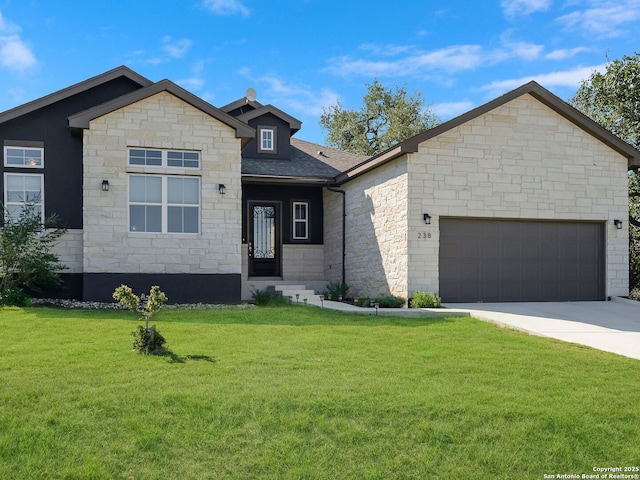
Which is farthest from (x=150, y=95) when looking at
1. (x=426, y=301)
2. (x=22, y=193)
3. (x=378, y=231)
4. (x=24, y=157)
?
(x=426, y=301)

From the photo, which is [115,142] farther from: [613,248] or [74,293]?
[613,248]

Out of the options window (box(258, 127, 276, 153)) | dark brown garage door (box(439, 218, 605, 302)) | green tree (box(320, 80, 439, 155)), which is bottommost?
dark brown garage door (box(439, 218, 605, 302))

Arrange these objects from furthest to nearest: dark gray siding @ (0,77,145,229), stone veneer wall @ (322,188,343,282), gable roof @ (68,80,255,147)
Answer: stone veneer wall @ (322,188,343,282)
dark gray siding @ (0,77,145,229)
gable roof @ (68,80,255,147)

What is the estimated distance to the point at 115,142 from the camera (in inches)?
568

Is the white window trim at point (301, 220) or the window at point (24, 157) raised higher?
the window at point (24, 157)

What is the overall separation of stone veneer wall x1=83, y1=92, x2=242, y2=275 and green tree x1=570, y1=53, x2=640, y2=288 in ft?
43.4

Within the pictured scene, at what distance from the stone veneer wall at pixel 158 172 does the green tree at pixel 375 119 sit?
25.0 m

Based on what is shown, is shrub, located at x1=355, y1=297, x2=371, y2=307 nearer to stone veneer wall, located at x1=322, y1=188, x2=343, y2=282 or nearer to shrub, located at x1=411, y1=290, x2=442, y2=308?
shrub, located at x1=411, y1=290, x2=442, y2=308

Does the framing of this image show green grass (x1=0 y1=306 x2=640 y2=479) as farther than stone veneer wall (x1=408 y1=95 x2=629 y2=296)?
No

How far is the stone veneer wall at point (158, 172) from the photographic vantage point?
1427 centimetres

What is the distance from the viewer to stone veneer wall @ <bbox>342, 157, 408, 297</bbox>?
1464 centimetres

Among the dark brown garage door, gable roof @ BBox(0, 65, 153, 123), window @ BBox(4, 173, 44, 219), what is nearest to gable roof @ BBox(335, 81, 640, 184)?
the dark brown garage door

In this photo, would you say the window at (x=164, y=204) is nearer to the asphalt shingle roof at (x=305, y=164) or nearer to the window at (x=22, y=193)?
the window at (x=22, y=193)

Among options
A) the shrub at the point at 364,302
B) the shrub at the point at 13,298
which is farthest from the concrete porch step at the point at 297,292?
the shrub at the point at 13,298
